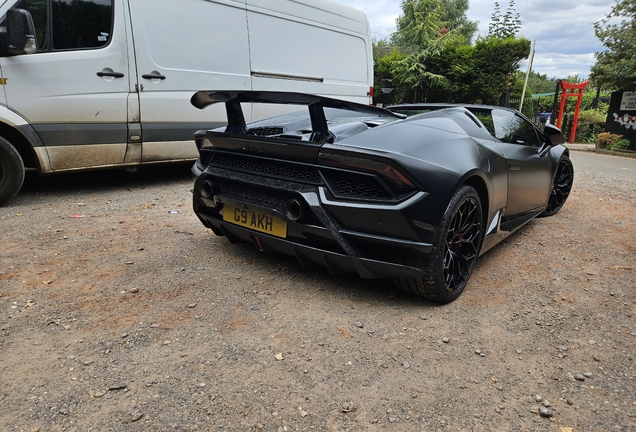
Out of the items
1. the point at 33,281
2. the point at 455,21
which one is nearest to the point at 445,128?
the point at 33,281

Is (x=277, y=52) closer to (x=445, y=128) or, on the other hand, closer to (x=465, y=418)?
(x=445, y=128)

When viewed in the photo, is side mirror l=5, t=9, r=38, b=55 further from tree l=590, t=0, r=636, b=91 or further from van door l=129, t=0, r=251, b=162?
tree l=590, t=0, r=636, b=91

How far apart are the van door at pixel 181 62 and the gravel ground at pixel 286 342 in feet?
6.48

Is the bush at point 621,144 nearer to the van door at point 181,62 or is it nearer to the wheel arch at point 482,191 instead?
the van door at point 181,62

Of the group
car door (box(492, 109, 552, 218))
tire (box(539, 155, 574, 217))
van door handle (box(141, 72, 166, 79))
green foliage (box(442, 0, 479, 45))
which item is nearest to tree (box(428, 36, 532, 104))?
tire (box(539, 155, 574, 217))

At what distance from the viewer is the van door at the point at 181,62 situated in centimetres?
500

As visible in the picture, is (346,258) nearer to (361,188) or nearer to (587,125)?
(361,188)

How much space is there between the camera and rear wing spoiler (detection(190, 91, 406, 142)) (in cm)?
242

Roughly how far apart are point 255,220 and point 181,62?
11.0 feet

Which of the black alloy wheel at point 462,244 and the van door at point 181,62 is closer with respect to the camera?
the black alloy wheel at point 462,244

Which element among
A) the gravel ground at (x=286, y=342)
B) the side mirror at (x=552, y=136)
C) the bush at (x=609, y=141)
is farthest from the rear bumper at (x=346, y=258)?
the bush at (x=609, y=141)

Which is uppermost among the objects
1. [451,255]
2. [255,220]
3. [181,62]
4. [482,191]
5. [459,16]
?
[459,16]

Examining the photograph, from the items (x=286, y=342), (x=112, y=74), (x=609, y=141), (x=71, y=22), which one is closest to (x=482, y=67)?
(x=609, y=141)

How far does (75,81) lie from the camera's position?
4582 millimetres
